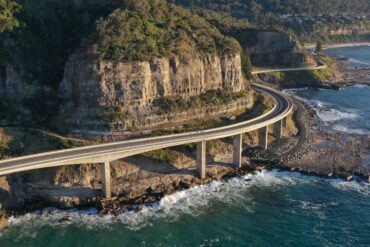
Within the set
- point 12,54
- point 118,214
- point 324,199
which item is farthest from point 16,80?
point 324,199

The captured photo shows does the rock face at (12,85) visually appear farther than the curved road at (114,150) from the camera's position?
Yes

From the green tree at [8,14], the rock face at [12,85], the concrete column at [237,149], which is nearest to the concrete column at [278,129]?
the concrete column at [237,149]

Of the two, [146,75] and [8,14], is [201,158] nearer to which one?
[146,75]

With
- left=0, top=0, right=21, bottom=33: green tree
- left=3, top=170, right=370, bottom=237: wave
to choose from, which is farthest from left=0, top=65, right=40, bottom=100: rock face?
left=3, top=170, right=370, bottom=237: wave

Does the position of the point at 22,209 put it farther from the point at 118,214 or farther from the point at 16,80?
the point at 16,80

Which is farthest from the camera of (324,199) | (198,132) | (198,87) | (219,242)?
(198,87)

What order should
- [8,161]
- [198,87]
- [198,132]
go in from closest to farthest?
1. [8,161]
2. [198,132]
3. [198,87]

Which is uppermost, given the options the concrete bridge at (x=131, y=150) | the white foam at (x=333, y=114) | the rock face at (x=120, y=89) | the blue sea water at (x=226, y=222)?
the rock face at (x=120, y=89)

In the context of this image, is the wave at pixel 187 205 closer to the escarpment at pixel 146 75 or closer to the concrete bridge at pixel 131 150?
the concrete bridge at pixel 131 150

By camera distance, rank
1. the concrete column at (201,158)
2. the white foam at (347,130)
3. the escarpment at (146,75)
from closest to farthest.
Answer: the concrete column at (201,158)
the escarpment at (146,75)
the white foam at (347,130)
